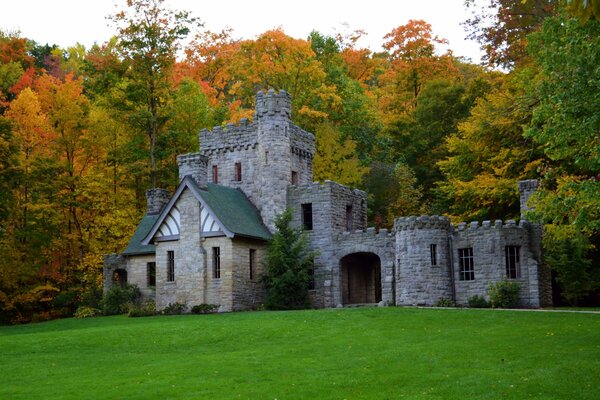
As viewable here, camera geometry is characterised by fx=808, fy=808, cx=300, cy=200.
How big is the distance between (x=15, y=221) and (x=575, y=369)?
31.9 metres

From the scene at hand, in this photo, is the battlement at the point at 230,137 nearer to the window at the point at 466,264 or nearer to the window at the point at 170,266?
the window at the point at 170,266

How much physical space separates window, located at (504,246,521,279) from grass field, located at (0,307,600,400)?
619 centimetres

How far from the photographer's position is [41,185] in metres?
40.7

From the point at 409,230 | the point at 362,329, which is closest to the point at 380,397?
the point at 362,329

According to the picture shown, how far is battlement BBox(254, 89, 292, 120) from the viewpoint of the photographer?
123 feet

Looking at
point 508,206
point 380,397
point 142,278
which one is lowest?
point 380,397

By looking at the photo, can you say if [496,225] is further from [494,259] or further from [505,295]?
[505,295]

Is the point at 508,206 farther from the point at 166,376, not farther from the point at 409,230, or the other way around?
the point at 166,376

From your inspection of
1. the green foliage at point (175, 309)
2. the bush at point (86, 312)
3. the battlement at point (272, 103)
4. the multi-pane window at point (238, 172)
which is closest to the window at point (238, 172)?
the multi-pane window at point (238, 172)

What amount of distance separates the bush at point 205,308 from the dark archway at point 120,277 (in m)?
7.35

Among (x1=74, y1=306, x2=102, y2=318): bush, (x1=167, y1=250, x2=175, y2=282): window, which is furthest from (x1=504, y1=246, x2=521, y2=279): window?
(x1=74, y1=306, x2=102, y2=318): bush

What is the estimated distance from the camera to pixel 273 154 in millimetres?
37688

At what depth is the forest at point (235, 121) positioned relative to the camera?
36.8m

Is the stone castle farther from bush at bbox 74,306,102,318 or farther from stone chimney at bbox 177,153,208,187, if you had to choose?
bush at bbox 74,306,102,318
